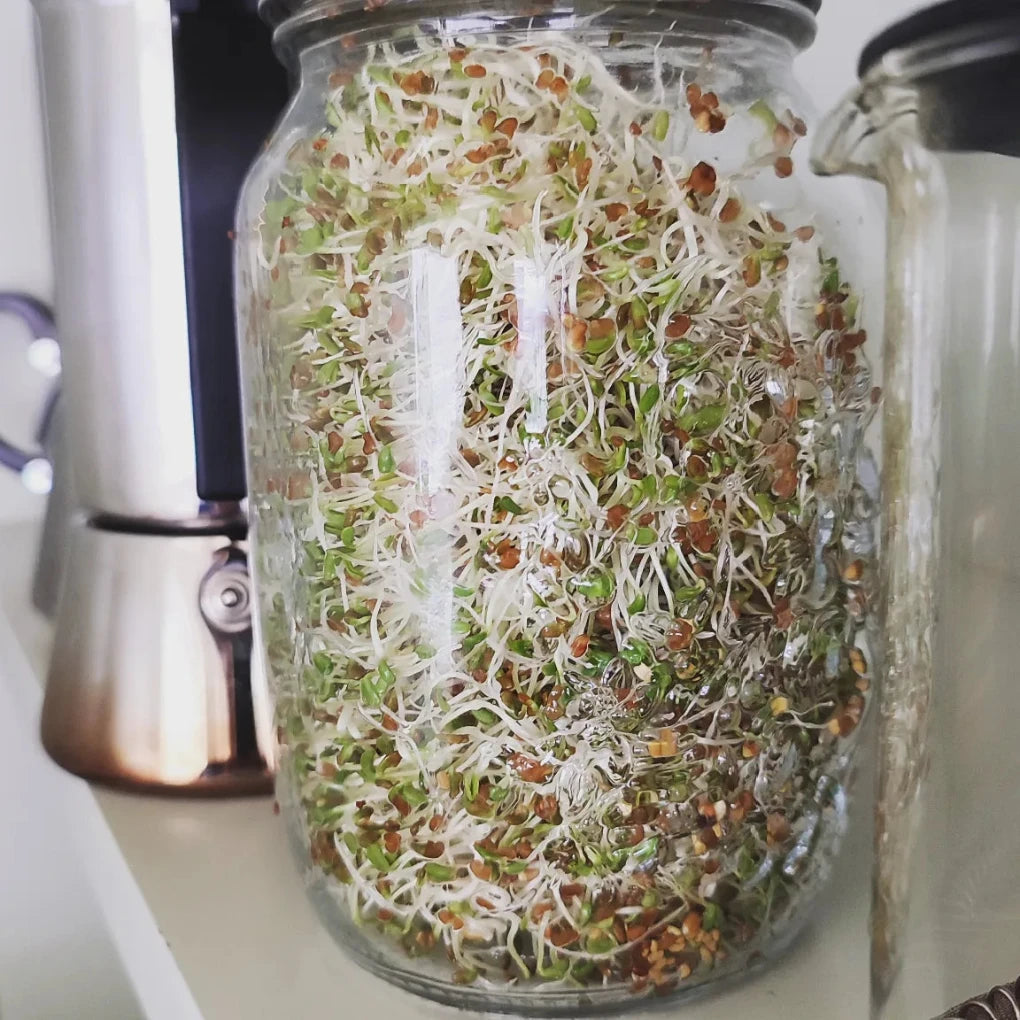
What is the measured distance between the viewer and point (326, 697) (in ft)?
1.30

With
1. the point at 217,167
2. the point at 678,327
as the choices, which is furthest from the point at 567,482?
the point at 217,167

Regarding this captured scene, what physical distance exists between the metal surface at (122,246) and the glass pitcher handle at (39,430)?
0.30 metres

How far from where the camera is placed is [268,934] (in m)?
0.43

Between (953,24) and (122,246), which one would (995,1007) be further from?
(122,246)

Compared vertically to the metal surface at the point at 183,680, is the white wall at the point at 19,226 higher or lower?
higher

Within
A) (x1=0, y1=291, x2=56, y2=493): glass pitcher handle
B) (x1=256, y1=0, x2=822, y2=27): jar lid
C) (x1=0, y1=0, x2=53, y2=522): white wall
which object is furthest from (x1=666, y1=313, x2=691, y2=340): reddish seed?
(x1=0, y1=0, x2=53, y2=522): white wall

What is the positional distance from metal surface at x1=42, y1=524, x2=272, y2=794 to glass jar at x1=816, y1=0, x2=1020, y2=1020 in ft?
1.02

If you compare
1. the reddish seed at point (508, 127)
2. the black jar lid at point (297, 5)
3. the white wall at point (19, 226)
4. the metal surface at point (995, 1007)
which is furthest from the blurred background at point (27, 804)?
the metal surface at point (995, 1007)

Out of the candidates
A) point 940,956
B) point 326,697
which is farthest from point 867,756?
point 326,697

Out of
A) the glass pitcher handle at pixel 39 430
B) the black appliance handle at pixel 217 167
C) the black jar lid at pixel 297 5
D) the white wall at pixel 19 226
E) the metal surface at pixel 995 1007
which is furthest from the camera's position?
the white wall at pixel 19 226

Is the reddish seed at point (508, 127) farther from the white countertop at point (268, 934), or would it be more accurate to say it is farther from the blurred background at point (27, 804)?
the blurred background at point (27, 804)

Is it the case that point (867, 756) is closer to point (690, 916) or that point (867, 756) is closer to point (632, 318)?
point (690, 916)

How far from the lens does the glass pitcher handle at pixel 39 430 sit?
819 millimetres

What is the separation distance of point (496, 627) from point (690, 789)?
9cm
